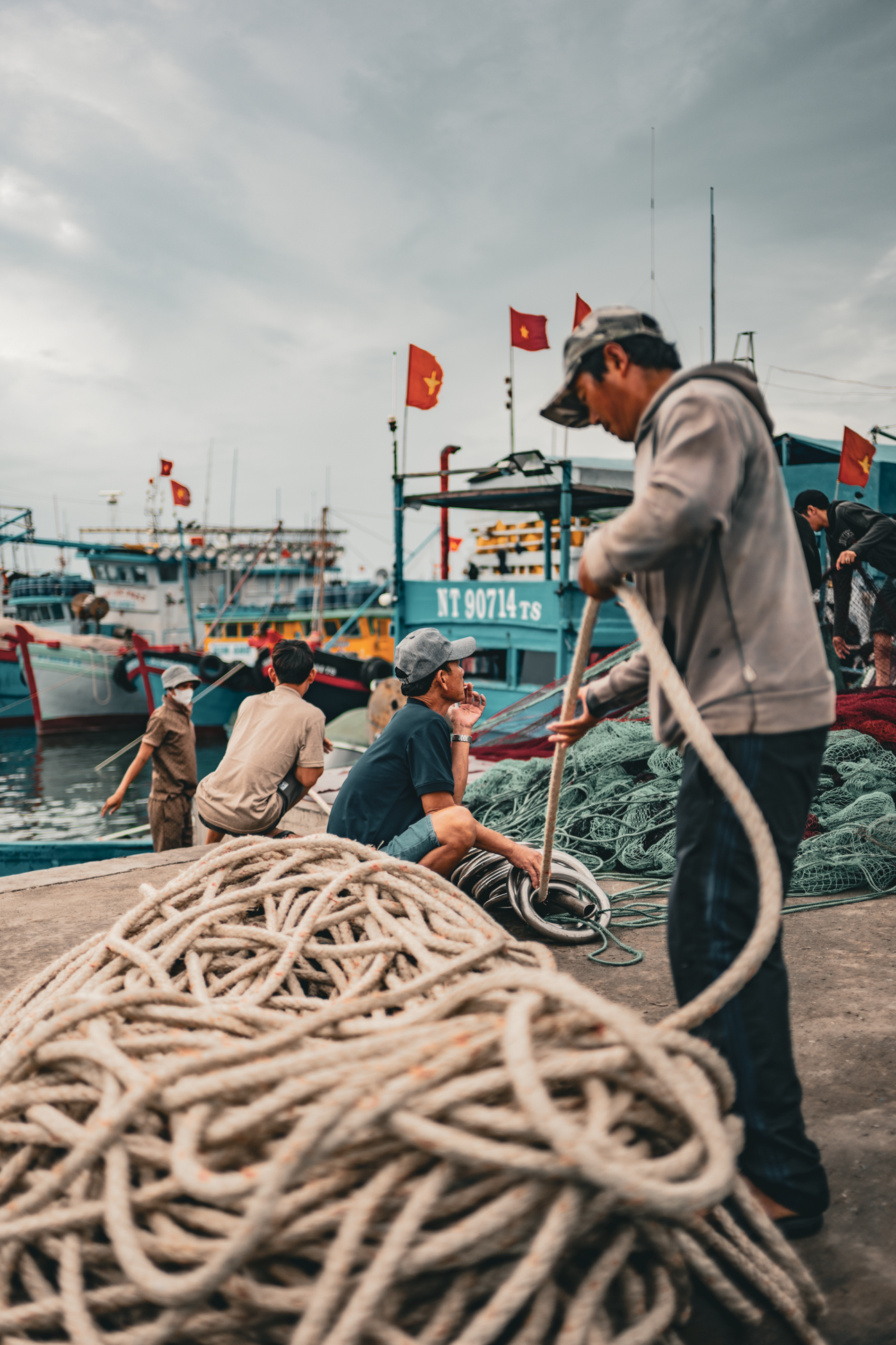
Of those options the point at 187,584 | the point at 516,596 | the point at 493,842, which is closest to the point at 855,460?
the point at 516,596

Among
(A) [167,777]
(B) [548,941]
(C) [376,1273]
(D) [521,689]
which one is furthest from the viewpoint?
(D) [521,689]

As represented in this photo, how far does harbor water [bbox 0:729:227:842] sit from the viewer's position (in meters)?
15.1

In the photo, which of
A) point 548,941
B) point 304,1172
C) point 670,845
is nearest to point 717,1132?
point 304,1172

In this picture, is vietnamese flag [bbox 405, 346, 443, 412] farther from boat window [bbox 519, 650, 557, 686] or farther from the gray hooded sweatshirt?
the gray hooded sweatshirt

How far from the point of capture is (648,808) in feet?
14.2

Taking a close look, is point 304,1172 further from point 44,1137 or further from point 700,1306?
point 700,1306

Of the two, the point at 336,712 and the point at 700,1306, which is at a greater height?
the point at 336,712

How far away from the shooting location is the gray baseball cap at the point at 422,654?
10.5 feet

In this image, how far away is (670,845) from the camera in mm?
3998

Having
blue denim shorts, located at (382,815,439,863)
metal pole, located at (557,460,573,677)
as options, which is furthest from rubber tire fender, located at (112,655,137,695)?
blue denim shorts, located at (382,815,439,863)

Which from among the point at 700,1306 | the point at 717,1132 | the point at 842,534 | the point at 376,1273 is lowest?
the point at 700,1306

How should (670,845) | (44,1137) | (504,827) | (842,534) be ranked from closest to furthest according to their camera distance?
(44,1137)
(670,845)
(504,827)
(842,534)

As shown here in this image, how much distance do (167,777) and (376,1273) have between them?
5.46 metres

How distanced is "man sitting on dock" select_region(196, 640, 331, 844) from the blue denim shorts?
1327 millimetres
